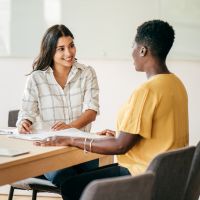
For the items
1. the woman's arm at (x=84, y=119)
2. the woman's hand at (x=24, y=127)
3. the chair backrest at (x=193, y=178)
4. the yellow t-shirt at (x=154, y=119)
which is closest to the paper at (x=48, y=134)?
the woman's hand at (x=24, y=127)

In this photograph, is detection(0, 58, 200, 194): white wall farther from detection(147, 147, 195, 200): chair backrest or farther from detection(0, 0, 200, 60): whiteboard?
detection(147, 147, 195, 200): chair backrest

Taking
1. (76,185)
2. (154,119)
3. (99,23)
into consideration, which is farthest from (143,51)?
(99,23)

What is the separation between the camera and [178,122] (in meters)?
2.32

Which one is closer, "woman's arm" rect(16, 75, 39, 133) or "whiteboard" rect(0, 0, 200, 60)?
"woman's arm" rect(16, 75, 39, 133)

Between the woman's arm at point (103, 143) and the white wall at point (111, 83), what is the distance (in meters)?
Answer: 1.85

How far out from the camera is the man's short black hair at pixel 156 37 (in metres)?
2.34

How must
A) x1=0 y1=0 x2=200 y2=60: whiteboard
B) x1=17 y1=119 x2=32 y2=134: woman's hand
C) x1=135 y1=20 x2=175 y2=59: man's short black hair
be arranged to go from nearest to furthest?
x1=135 y1=20 x2=175 y2=59: man's short black hair
x1=17 y1=119 x2=32 y2=134: woman's hand
x1=0 y1=0 x2=200 y2=60: whiteboard

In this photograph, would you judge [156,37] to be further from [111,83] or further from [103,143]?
[111,83]

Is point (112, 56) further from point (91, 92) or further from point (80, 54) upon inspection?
point (91, 92)

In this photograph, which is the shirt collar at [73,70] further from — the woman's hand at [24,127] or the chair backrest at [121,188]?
the chair backrest at [121,188]

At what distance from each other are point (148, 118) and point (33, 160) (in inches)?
20.2

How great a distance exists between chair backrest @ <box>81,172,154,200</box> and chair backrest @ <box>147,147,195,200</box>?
1.25 feet

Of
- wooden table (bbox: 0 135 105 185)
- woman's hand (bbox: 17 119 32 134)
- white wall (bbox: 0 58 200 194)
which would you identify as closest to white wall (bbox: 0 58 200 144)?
white wall (bbox: 0 58 200 194)

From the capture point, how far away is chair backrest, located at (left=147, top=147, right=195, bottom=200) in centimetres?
180
